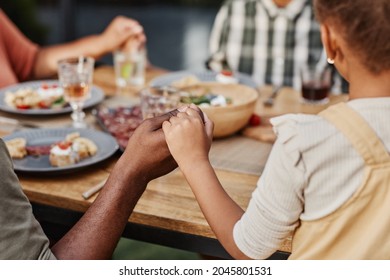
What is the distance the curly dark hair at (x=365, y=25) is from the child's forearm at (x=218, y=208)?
365 millimetres

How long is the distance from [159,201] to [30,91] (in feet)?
3.09

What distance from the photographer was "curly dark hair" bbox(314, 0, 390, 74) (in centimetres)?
94

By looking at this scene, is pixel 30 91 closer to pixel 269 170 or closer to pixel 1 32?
pixel 1 32

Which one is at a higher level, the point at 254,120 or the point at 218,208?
the point at 218,208

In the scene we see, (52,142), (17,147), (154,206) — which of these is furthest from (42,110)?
(154,206)

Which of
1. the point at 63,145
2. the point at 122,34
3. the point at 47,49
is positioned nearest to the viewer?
the point at 63,145

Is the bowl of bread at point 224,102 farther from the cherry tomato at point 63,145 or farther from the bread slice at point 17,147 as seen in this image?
the bread slice at point 17,147

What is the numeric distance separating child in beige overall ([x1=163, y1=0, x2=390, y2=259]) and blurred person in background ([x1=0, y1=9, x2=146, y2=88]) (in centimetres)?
158

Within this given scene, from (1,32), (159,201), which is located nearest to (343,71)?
(159,201)

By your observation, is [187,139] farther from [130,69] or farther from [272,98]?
[130,69]

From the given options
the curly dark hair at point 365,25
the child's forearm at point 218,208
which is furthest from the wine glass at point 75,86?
the curly dark hair at point 365,25

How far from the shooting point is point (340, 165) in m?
1.01

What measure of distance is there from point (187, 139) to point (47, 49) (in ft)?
5.42
